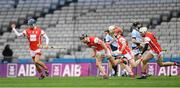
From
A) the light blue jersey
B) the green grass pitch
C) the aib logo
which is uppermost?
the light blue jersey

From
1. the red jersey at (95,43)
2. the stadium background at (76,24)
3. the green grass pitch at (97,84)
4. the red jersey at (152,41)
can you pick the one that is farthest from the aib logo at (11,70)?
the red jersey at (152,41)

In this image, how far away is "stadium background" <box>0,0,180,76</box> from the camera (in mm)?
35875

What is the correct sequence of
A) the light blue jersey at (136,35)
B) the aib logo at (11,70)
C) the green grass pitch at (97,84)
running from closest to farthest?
the green grass pitch at (97,84), the light blue jersey at (136,35), the aib logo at (11,70)

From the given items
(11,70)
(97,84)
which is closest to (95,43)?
(97,84)

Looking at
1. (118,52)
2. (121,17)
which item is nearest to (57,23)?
(121,17)

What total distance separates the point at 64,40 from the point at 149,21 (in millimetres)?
4817

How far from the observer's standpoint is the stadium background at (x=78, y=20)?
3588cm

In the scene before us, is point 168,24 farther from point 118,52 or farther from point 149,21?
point 118,52

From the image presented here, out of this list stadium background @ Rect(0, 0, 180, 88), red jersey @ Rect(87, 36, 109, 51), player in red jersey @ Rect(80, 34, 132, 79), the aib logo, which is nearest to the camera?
player in red jersey @ Rect(80, 34, 132, 79)

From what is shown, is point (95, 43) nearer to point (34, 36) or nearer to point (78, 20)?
point (34, 36)

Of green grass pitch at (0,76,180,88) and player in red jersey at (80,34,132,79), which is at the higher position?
player in red jersey at (80,34,132,79)

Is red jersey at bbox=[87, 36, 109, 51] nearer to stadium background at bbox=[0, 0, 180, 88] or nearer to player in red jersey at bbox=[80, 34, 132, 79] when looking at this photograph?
player in red jersey at bbox=[80, 34, 132, 79]

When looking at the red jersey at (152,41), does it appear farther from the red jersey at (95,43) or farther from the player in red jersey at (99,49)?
the red jersey at (95,43)

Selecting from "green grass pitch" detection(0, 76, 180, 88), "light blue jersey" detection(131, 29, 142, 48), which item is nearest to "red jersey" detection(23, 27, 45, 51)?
"green grass pitch" detection(0, 76, 180, 88)
